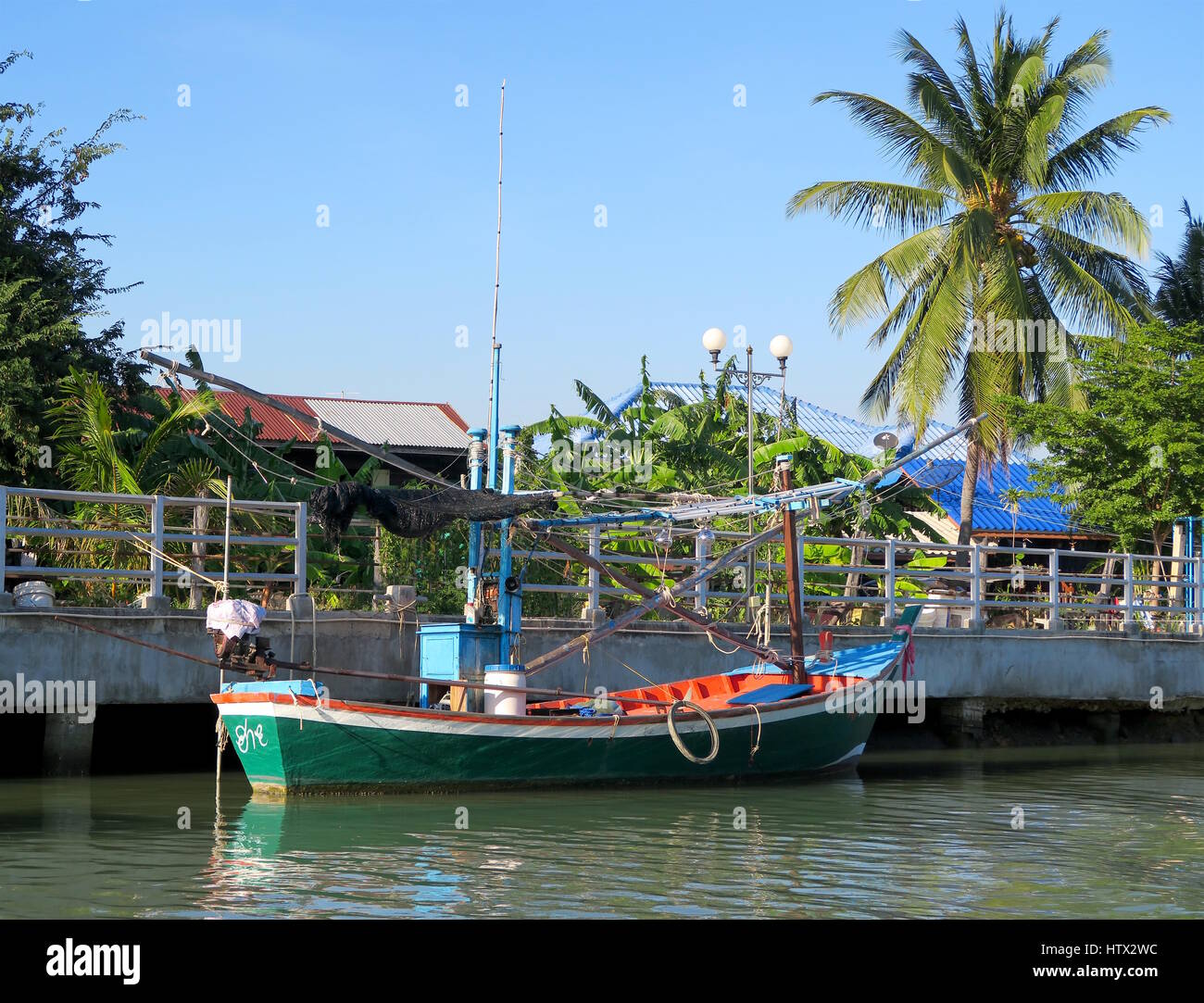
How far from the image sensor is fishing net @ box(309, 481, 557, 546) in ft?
49.5

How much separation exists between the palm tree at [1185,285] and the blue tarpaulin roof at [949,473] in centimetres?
495

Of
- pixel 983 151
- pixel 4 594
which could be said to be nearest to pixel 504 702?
pixel 4 594

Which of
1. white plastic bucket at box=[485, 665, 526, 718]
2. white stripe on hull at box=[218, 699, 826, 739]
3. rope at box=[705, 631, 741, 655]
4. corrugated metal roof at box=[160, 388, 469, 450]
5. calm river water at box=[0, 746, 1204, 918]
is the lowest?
calm river water at box=[0, 746, 1204, 918]

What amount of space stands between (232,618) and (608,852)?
4.77 meters

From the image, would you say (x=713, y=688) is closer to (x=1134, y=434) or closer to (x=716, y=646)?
(x=716, y=646)

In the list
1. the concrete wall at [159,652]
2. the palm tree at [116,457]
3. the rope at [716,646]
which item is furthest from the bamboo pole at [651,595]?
the palm tree at [116,457]

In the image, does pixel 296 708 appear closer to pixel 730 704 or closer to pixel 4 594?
pixel 4 594

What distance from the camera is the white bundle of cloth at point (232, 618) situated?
48.3ft

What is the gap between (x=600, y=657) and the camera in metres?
19.1

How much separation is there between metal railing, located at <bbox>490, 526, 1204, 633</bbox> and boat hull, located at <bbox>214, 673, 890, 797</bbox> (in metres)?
2.19

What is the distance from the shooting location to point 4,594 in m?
15.7

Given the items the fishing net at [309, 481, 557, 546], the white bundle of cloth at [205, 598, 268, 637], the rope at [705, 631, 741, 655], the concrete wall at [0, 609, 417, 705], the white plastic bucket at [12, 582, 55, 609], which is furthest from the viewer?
the rope at [705, 631, 741, 655]

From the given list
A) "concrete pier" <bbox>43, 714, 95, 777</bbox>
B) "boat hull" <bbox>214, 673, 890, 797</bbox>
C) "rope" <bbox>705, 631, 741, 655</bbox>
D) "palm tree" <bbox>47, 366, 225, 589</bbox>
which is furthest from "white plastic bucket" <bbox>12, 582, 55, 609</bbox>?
"rope" <bbox>705, 631, 741, 655</bbox>

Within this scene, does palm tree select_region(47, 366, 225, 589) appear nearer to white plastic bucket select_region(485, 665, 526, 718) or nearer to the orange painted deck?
white plastic bucket select_region(485, 665, 526, 718)
